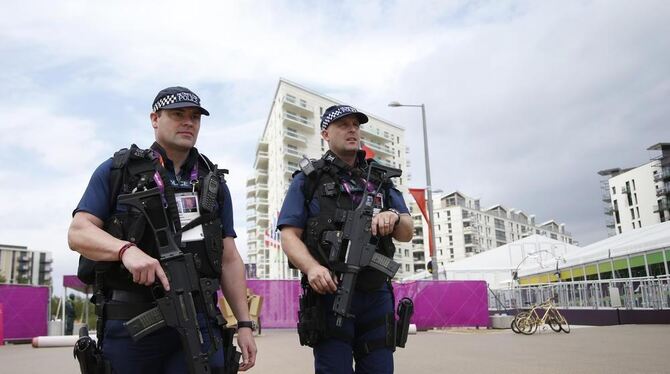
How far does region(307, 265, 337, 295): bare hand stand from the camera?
2.82m

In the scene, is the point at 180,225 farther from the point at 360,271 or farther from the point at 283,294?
the point at 283,294

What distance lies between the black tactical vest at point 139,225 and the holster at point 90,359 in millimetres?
251

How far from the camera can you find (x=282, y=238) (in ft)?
10.4

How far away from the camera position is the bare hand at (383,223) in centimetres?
303

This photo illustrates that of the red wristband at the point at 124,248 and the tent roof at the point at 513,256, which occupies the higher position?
the tent roof at the point at 513,256

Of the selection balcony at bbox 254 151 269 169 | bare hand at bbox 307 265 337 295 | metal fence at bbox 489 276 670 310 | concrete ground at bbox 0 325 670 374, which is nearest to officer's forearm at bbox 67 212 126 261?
bare hand at bbox 307 265 337 295

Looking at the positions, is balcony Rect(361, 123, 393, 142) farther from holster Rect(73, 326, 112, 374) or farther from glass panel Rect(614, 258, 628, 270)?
holster Rect(73, 326, 112, 374)

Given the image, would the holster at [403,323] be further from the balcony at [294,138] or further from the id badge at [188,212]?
the balcony at [294,138]

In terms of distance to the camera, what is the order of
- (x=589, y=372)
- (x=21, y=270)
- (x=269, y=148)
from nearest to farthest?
(x=589, y=372)
(x=269, y=148)
(x=21, y=270)

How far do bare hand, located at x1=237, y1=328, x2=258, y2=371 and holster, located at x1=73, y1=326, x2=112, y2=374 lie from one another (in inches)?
24.3

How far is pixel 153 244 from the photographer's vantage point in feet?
7.89

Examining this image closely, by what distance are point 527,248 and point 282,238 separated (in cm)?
3403

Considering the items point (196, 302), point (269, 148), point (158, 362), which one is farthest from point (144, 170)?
point (269, 148)

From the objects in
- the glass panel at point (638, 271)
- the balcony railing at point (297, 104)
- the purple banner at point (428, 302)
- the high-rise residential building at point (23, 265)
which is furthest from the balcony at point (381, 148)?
the high-rise residential building at point (23, 265)
